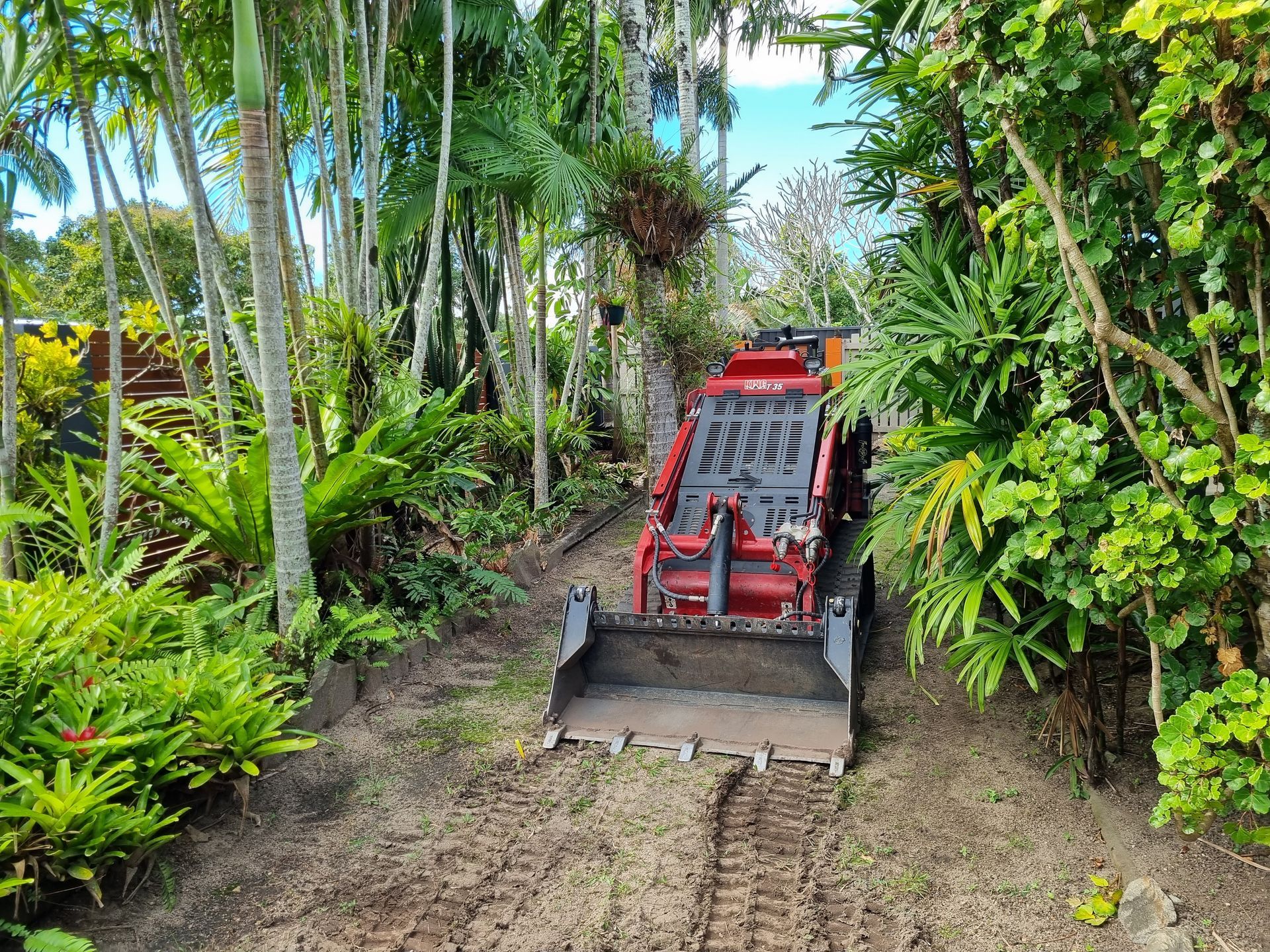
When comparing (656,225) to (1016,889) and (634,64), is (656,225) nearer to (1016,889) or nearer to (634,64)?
(634,64)

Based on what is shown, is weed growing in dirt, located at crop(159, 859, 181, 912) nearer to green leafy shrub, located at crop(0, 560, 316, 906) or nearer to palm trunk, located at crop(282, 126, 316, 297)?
green leafy shrub, located at crop(0, 560, 316, 906)

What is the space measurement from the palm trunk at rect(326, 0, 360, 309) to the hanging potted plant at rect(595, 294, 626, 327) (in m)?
4.94

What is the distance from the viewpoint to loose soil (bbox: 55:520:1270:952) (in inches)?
108

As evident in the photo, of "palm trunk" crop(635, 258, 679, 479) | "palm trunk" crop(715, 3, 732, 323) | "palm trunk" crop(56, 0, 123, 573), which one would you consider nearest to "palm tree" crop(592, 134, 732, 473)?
"palm trunk" crop(635, 258, 679, 479)

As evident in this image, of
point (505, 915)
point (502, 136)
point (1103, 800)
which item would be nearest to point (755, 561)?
point (1103, 800)

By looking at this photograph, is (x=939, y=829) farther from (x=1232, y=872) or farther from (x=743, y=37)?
(x=743, y=37)

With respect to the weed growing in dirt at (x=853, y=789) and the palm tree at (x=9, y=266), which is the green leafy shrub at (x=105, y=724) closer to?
the palm tree at (x=9, y=266)

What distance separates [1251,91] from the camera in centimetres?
224

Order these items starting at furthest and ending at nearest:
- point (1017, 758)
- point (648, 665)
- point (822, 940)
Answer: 1. point (648, 665)
2. point (1017, 758)
3. point (822, 940)

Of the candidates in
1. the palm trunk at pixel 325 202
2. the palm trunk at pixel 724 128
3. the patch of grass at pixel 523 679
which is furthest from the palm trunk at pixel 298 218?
the palm trunk at pixel 724 128

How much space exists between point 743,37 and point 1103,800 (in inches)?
786

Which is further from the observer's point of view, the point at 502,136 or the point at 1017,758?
the point at 502,136

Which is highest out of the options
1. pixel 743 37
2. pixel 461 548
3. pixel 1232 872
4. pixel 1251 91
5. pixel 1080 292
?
pixel 743 37

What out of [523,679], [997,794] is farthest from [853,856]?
[523,679]
